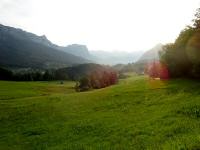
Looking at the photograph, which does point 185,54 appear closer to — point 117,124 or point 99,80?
point 117,124

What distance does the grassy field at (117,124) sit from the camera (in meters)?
22.3

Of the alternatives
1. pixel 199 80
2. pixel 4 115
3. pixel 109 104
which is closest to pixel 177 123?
pixel 109 104

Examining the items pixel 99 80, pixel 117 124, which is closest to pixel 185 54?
pixel 117 124

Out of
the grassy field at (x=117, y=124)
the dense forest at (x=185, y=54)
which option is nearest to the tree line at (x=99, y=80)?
the dense forest at (x=185, y=54)

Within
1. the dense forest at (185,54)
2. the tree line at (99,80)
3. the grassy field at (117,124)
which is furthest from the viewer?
the tree line at (99,80)

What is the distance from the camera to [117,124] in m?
29.0

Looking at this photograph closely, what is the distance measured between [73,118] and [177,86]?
14.1 m

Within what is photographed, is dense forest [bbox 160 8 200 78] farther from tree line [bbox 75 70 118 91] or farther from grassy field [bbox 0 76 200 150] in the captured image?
tree line [bbox 75 70 118 91]

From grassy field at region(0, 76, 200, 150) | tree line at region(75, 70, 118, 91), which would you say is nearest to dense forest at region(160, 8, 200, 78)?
grassy field at region(0, 76, 200, 150)

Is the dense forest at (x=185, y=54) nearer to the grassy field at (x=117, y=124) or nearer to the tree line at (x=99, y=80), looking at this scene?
the grassy field at (x=117, y=124)

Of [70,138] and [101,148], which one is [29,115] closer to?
[70,138]

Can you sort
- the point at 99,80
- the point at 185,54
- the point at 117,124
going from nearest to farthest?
the point at 117,124 → the point at 185,54 → the point at 99,80

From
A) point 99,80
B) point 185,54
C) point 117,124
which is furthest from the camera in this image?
point 99,80

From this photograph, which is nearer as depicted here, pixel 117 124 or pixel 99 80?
pixel 117 124
